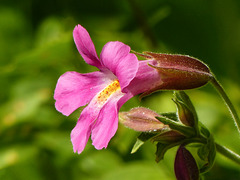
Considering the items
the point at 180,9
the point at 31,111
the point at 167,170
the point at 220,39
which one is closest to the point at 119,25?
the point at 180,9

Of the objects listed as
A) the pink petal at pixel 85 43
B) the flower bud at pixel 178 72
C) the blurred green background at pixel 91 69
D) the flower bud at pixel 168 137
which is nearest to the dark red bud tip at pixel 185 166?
the flower bud at pixel 168 137

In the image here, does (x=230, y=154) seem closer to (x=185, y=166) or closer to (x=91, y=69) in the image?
(x=185, y=166)

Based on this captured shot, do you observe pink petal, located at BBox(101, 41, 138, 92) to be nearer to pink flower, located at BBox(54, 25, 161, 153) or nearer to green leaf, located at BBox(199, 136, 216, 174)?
pink flower, located at BBox(54, 25, 161, 153)

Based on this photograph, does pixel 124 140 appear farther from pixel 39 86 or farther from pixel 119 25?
pixel 119 25

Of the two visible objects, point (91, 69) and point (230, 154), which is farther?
point (91, 69)

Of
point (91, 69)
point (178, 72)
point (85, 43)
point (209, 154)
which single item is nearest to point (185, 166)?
point (209, 154)

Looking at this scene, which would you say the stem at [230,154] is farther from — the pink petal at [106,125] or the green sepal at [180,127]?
the pink petal at [106,125]

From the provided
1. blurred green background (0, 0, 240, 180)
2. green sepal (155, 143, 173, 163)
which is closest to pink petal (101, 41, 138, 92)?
green sepal (155, 143, 173, 163)
